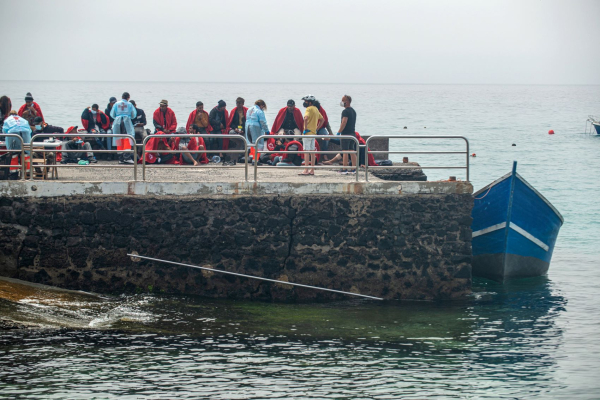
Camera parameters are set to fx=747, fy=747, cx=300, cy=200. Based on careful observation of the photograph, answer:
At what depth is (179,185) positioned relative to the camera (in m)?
13.4

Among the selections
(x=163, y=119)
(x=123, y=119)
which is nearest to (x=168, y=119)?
(x=163, y=119)

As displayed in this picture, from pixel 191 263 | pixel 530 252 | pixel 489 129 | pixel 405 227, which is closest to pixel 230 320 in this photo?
pixel 191 263

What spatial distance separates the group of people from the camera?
604 inches

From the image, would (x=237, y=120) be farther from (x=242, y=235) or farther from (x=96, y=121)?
(x=242, y=235)

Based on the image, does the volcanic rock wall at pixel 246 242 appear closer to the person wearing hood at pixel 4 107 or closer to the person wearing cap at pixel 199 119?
the person wearing cap at pixel 199 119

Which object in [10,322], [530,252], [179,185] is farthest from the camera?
[530,252]

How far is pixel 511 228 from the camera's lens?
1554cm

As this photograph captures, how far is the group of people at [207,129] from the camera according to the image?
604 inches

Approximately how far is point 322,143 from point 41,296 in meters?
7.31

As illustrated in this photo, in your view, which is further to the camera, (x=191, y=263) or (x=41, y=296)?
(x=191, y=263)

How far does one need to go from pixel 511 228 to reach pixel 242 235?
581cm

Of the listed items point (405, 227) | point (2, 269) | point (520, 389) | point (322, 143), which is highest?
point (322, 143)

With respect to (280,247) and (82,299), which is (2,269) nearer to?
(82,299)

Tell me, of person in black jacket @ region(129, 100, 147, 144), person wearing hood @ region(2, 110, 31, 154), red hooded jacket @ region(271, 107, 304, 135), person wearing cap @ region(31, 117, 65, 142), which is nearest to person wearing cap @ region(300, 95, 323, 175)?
red hooded jacket @ region(271, 107, 304, 135)
